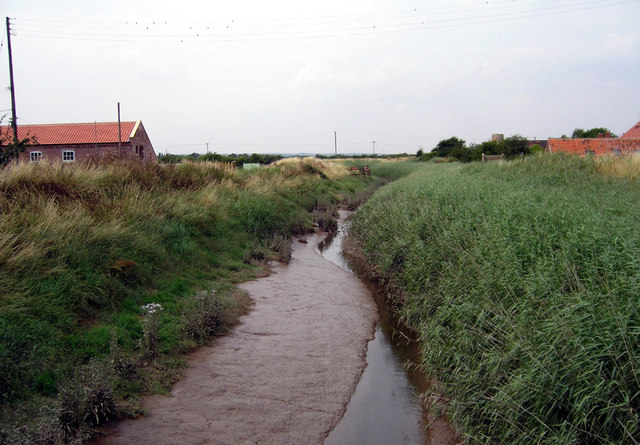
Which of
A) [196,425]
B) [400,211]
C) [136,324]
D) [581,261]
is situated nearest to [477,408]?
[581,261]

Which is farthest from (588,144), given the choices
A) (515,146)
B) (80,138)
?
(80,138)

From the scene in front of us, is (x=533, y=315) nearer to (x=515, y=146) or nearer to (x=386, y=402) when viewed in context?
(x=386, y=402)

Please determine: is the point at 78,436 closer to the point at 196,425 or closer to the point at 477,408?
the point at 196,425

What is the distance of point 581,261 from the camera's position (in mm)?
4785

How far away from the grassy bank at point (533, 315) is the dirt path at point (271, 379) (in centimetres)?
120

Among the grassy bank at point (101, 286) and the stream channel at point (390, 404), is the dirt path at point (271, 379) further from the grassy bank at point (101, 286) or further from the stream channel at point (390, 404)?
the grassy bank at point (101, 286)

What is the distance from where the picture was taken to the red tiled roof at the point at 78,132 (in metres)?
37.3

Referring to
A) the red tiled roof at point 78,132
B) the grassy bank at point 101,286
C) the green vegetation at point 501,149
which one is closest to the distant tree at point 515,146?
the green vegetation at point 501,149

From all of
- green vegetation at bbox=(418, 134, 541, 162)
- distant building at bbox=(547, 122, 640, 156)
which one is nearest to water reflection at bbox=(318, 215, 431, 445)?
green vegetation at bbox=(418, 134, 541, 162)

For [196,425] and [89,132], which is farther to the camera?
[89,132]

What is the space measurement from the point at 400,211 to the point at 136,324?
6.20m

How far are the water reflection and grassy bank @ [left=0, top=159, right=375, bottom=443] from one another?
86.3 inches

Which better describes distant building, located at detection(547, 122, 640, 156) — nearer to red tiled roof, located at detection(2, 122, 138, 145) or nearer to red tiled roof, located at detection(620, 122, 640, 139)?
red tiled roof, located at detection(620, 122, 640, 139)

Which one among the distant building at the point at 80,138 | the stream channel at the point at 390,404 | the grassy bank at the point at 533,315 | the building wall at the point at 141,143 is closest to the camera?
the grassy bank at the point at 533,315
